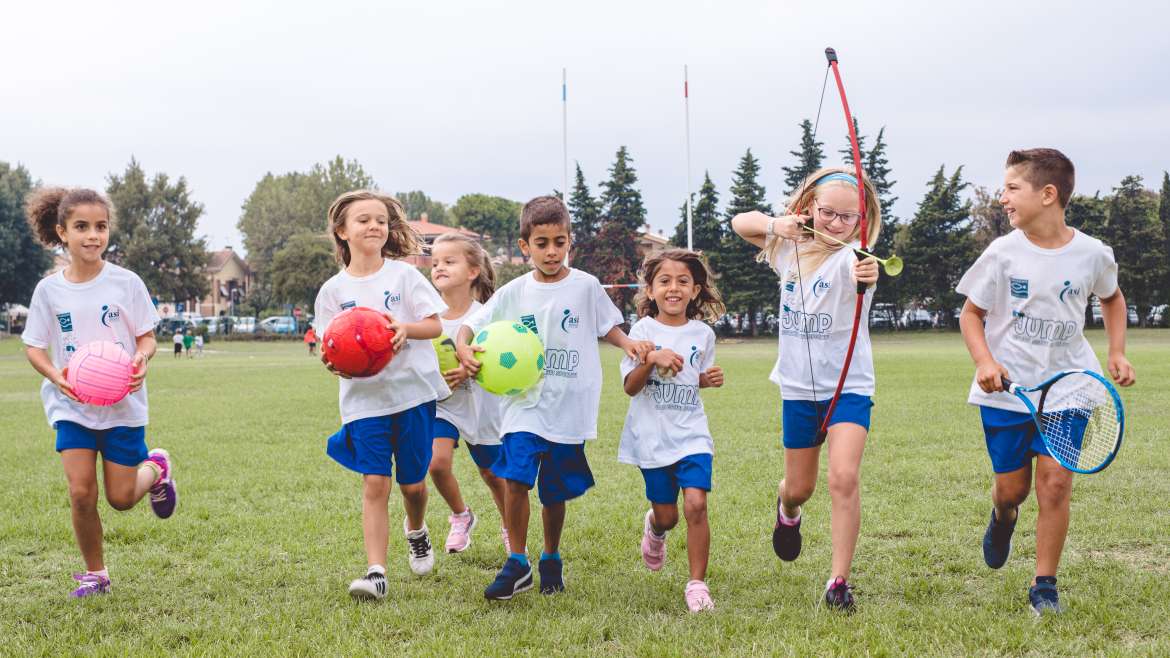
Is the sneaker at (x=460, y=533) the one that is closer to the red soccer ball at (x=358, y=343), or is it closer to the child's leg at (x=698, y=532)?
the red soccer ball at (x=358, y=343)

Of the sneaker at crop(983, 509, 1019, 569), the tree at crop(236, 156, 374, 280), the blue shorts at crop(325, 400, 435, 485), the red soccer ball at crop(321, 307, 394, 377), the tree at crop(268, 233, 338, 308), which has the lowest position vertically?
the sneaker at crop(983, 509, 1019, 569)

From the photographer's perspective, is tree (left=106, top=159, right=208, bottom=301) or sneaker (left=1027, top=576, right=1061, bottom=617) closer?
sneaker (left=1027, top=576, right=1061, bottom=617)

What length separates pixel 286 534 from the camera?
6.50 meters

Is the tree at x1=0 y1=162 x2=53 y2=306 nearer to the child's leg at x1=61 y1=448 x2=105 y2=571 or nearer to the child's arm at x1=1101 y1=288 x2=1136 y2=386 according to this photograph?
the child's leg at x1=61 y1=448 x2=105 y2=571

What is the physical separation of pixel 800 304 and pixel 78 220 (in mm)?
3928

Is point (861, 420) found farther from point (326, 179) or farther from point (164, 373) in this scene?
point (326, 179)

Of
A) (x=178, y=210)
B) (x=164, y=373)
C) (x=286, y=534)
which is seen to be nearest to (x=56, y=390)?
(x=286, y=534)

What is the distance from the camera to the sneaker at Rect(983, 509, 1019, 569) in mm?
5082

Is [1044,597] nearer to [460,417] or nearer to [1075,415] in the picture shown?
[1075,415]

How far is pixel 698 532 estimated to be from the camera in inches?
194

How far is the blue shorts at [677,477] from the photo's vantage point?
4.96 metres

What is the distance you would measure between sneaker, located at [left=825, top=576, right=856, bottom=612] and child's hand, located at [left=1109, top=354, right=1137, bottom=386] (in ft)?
5.33

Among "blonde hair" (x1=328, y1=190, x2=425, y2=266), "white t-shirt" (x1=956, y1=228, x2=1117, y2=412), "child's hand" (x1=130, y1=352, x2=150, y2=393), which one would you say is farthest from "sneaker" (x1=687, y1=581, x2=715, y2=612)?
"child's hand" (x1=130, y1=352, x2=150, y2=393)

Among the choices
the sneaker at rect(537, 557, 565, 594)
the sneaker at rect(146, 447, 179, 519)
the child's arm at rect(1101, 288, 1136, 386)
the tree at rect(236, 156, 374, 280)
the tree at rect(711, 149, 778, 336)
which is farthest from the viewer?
the tree at rect(236, 156, 374, 280)
